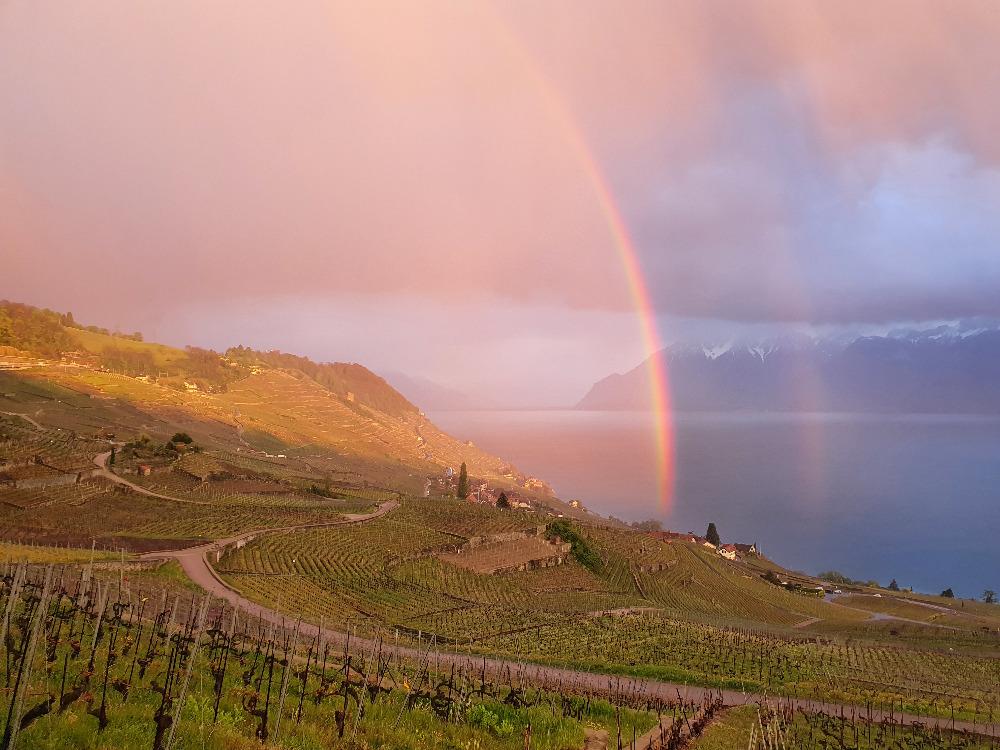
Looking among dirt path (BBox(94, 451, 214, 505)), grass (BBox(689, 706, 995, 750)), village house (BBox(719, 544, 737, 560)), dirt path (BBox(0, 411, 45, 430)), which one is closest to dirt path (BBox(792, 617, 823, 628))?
village house (BBox(719, 544, 737, 560))

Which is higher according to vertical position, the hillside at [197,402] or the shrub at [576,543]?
the hillside at [197,402]

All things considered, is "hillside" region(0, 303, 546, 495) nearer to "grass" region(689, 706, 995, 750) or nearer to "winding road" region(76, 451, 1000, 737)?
"winding road" region(76, 451, 1000, 737)

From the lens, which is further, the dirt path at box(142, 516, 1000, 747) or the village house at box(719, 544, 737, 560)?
the village house at box(719, 544, 737, 560)

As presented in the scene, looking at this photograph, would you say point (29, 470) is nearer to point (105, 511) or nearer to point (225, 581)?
point (105, 511)

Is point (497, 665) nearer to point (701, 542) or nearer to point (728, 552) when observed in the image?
point (701, 542)

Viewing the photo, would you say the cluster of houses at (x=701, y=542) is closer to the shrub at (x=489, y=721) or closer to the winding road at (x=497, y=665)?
the winding road at (x=497, y=665)

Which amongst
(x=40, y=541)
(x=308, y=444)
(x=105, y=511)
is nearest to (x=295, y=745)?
(x=40, y=541)

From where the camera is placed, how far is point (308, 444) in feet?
406

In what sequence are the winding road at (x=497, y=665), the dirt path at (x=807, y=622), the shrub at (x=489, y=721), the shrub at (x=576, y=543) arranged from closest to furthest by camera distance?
the shrub at (x=489, y=721), the winding road at (x=497, y=665), the dirt path at (x=807, y=622), the shrub at (x=576, y=543)

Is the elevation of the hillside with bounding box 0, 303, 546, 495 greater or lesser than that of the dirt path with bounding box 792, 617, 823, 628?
greater

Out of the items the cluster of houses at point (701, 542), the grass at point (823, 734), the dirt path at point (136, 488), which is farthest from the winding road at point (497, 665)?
the cluster of houses at point (701, 542)

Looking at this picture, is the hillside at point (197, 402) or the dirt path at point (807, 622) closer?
the dirt path at point (807, 622)

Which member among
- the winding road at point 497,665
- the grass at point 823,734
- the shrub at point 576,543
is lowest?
the shrub at point 576,543

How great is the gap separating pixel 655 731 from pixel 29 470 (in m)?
52.5
